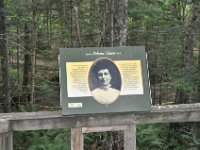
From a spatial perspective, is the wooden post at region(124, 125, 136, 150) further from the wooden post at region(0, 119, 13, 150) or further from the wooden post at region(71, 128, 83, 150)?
the wooden post at region(0, 119, 13, 150)

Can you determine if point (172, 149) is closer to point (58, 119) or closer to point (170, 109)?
point (170, 109)

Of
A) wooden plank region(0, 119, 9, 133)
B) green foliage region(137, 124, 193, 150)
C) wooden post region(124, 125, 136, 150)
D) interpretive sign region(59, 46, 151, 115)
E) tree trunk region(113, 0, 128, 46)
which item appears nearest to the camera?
wooden plank region(0, 119, 9, 133)

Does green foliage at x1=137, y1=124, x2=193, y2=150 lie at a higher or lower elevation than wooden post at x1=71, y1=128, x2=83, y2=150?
lower

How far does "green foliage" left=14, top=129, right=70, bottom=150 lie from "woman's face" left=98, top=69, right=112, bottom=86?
2.78 meters

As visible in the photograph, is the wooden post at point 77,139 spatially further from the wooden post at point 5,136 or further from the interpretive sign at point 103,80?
the wooden post at point 5,136

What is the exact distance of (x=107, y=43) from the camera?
Answer: 5.77 m

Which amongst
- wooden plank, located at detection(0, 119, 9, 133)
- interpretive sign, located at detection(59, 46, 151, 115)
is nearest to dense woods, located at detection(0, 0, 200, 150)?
interpretive sign, located at detection(59, 46, 151, 115)

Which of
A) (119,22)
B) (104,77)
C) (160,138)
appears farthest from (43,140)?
(104,77)

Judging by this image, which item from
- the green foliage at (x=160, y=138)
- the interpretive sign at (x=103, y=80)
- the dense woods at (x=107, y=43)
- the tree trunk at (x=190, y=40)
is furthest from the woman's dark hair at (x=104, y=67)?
the tree trunk at (x=190, y=40)

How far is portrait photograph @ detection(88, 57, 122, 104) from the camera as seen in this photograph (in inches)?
154

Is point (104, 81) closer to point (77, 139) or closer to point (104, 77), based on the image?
point (104, 77)

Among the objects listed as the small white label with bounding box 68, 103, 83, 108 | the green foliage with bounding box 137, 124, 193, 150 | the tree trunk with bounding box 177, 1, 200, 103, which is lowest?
the green foliage with bounding box 137, 124, 193, 150

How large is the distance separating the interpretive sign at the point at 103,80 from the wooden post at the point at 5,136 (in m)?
0.61

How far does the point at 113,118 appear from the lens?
157 inches
